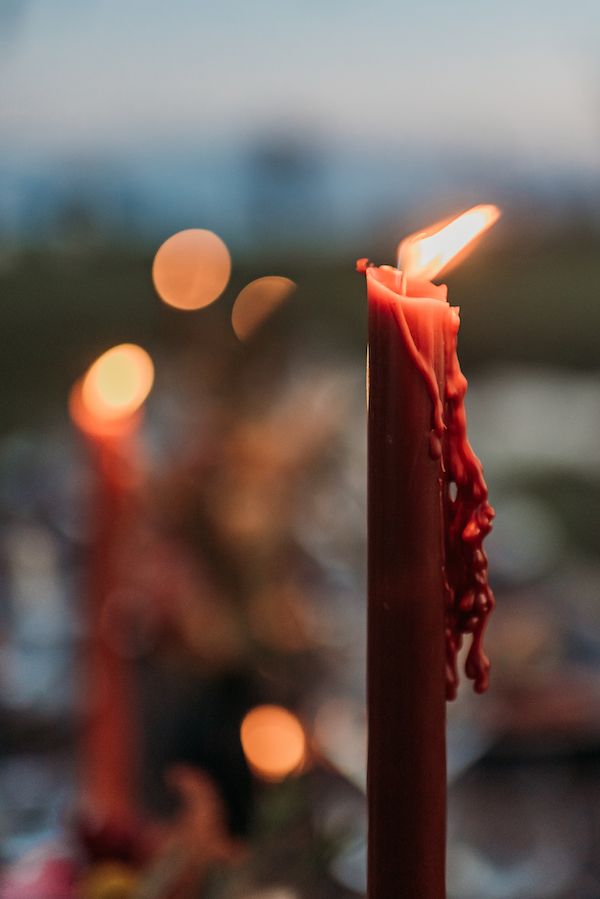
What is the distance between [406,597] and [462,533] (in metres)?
0.02

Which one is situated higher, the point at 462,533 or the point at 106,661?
the point at 462,533

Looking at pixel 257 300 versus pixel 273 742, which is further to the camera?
pixel 257 300

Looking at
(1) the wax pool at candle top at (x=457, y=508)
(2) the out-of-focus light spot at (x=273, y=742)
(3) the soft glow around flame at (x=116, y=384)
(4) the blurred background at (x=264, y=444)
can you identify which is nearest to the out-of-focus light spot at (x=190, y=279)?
(4) the blurred background at (x=264, y=444)

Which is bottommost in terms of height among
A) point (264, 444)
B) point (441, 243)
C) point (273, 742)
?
point (273, 742)

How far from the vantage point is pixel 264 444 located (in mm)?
856

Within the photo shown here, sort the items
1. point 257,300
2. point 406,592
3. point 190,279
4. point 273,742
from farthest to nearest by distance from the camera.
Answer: point 190,279 → point 257,300 → point 273,742 → point 406,592

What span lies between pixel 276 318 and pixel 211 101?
3060 mm

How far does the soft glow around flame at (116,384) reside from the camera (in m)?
0.60

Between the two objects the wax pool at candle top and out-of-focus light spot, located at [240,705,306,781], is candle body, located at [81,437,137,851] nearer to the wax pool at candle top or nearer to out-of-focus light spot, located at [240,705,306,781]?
out-of-focus light spot, located at [240,705,306,781]

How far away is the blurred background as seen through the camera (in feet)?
1.82

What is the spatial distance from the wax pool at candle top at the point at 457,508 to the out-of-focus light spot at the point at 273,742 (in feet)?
0.79

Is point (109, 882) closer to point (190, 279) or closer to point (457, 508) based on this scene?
point (457, 508)

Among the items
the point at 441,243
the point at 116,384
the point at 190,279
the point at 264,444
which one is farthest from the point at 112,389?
the point at 190,279

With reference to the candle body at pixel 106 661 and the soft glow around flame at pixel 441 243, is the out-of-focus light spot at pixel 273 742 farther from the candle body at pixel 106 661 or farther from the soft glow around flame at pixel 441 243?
the soft glow around flame at pixel 441 243
